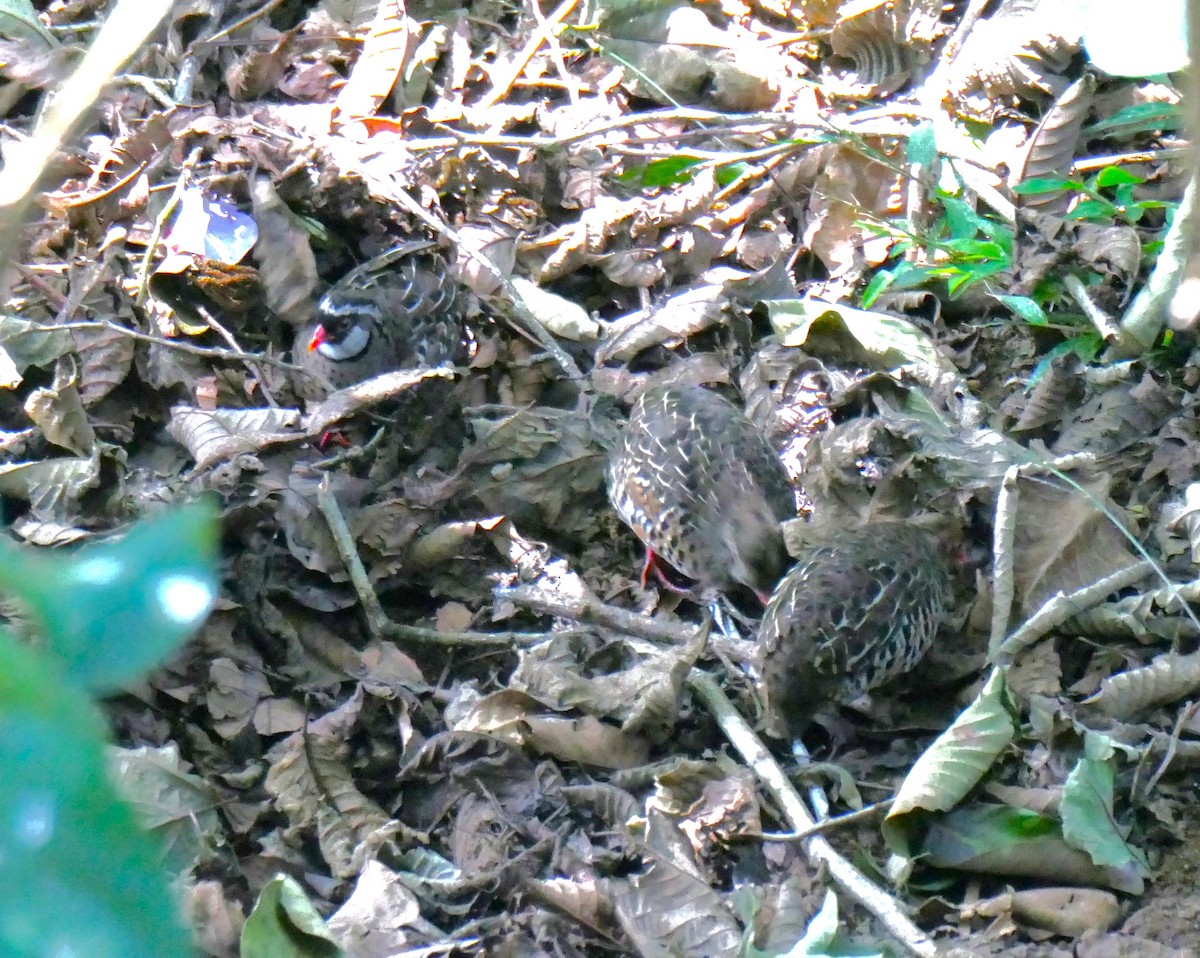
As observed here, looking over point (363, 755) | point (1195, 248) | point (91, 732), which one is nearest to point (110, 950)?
point (91, 732)

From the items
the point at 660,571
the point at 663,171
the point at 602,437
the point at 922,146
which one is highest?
the point at 922,146

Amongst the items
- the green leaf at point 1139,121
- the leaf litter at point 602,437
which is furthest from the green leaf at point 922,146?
the green leaf at point 1139,121

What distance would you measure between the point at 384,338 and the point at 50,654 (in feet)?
14.0

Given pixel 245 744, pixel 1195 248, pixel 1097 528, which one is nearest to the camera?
pixel 1195 248

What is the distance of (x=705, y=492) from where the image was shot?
184 inches

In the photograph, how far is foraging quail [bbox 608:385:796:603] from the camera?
454 centimetres

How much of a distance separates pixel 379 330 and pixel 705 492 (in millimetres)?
1652

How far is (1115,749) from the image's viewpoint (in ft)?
11.4

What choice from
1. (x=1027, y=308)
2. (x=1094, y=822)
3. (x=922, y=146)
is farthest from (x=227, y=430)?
(x=1094, y=822)

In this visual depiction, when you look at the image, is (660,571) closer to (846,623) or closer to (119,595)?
(846,623)

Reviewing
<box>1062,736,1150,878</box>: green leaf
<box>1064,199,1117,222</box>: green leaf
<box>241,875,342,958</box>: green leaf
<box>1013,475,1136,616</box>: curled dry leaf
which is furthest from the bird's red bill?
<box>1062,736,1150,878</box>: green leaf

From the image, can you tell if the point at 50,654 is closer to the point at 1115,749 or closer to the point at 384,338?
the point at 1115,749

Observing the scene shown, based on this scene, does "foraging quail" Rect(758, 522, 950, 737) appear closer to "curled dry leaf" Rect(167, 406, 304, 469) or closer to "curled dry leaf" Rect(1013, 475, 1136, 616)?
"curled dry leaf" Rect(1013, 475, 1136, 616)

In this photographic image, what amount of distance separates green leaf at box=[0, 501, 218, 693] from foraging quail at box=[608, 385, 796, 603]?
3.37 m
